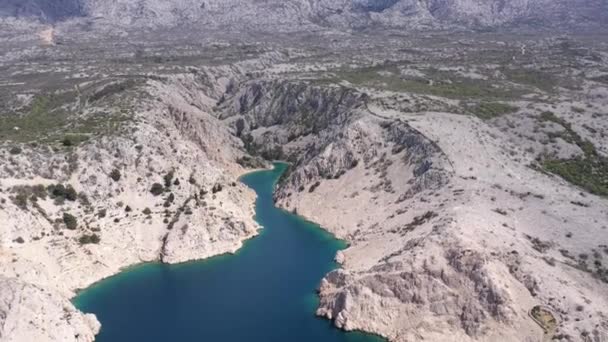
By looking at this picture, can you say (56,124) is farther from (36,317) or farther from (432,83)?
(432,83)

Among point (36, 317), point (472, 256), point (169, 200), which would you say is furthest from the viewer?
point (169, 200)

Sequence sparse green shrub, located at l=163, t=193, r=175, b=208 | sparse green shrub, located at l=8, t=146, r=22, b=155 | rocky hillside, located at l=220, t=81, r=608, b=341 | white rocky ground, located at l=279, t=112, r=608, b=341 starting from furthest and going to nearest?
sparse green shrub, located at l=163, t=193, r=175, b=208 < sparse green shrub, located at l=8, t=146, r=22, b=155 < rocky hillside, located at l=220, t=81, r=608, b=341 < white rocky ground, located at l=279, t=112, r=608, b=341

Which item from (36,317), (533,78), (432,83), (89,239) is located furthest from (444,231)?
(533,78)

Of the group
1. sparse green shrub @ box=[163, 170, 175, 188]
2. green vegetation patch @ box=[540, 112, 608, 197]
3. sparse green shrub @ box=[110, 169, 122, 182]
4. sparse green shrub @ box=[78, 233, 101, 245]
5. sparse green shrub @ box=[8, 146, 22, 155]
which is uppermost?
sparse green shrub @ box=[8, 146, 22, 155]

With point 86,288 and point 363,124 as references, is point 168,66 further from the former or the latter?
point 86,288

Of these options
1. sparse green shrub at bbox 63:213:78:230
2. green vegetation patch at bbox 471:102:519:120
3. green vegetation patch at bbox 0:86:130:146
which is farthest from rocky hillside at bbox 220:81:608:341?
sparse green shrub at bbox 63:213:78:230

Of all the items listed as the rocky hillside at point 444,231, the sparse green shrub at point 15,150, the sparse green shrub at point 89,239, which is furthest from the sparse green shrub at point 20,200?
the rocky hillside at point 444,231

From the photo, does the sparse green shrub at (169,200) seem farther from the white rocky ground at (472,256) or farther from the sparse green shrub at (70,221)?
the white rocky ground at (472,256)

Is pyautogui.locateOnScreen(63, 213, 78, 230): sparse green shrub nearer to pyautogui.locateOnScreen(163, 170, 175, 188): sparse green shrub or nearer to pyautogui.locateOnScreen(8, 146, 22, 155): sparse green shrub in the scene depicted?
pyautogui.locateOnScreen(8, 146, 22, 155): sparse green shrub

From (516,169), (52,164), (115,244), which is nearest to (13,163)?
(52,164)
